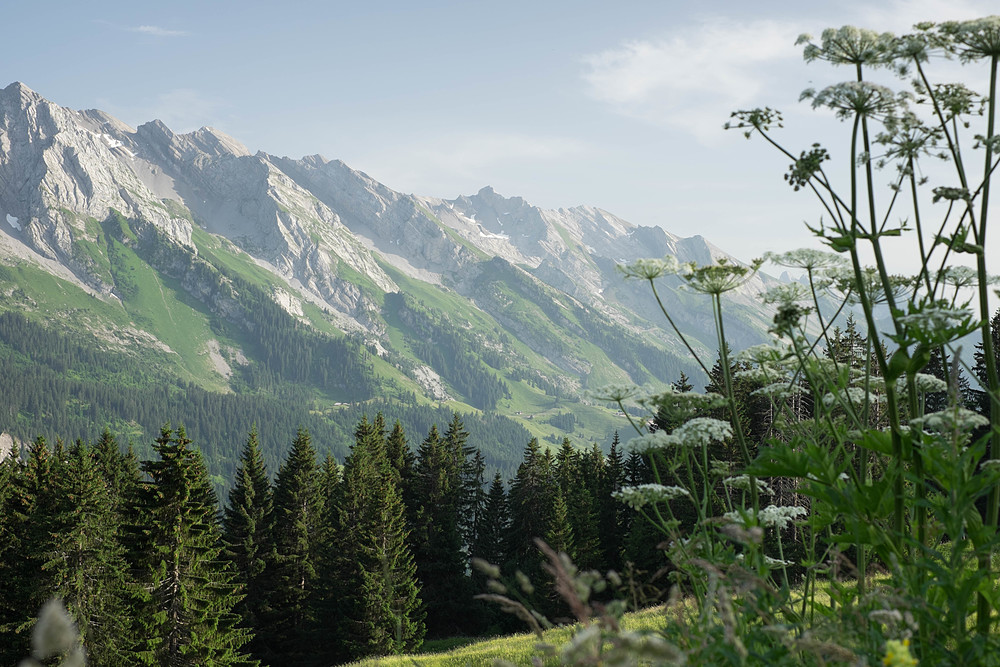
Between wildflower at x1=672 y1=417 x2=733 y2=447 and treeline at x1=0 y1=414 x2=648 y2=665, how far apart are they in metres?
17.2

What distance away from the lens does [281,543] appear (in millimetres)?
56812

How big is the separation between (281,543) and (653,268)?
56286mm

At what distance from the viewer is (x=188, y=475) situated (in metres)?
36.4

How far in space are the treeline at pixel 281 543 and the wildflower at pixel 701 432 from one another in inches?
675

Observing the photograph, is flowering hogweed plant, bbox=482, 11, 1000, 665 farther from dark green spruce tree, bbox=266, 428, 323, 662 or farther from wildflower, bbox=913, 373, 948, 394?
dark green spruce tree, bbox=266, 428, 323, 662

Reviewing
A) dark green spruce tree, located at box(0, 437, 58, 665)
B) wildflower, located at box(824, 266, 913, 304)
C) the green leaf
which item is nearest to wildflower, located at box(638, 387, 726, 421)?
wildflower, located at box(824, 266, 913, 304)

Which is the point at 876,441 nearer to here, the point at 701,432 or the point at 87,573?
the point at 701,432

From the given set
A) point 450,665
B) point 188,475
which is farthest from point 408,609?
point 450,665

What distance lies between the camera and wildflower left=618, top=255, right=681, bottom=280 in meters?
7.11

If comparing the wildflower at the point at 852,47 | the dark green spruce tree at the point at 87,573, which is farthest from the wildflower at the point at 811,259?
the dark green spruce tree at the point at 87,573

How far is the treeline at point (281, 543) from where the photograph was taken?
116 feet

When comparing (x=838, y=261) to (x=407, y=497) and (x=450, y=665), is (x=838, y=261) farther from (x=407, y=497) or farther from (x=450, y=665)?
(x=407, y=497)

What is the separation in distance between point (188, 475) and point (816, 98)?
3771cm

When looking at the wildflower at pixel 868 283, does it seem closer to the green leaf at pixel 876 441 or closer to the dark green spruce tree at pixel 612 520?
the green leaf at pixel 876 441
